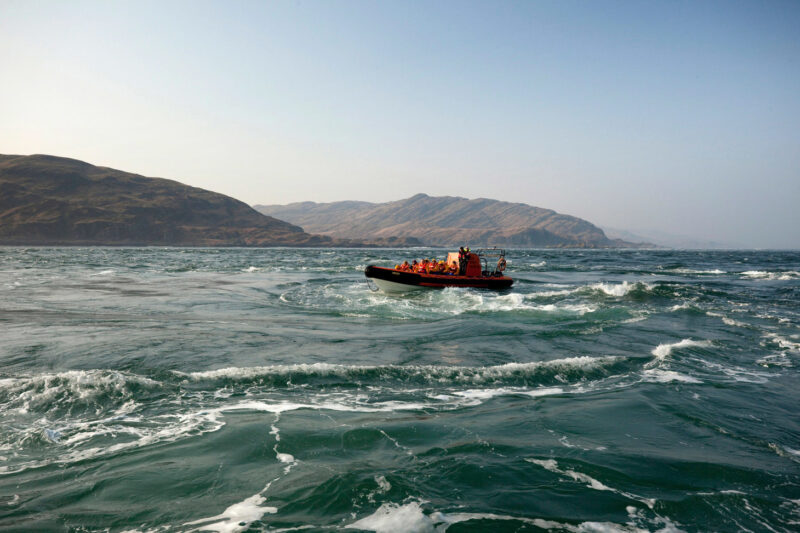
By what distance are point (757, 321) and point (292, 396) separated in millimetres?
19368

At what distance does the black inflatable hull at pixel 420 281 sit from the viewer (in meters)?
27.5

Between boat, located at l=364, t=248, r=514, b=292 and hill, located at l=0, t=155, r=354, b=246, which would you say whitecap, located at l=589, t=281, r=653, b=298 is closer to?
boat, located at l=364, t=248, r=514, b=292

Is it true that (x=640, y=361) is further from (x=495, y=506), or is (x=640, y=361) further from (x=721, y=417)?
(x=495, y=506)

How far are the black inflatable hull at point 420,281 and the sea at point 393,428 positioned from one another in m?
11.4

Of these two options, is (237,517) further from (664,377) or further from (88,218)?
(88,218)

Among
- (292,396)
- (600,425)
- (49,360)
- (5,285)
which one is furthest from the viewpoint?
(5,285)

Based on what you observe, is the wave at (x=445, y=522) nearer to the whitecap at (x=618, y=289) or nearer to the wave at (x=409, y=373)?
the wave at (x=409, y=373)

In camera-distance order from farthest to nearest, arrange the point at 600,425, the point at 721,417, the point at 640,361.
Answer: the point at 640,361
the point at 721,417
the point at 600,425

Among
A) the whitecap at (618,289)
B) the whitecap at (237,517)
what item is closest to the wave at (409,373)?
the whitecap at (237,517)

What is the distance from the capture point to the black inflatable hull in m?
27.5

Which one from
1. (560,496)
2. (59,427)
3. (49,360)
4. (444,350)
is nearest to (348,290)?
(444,350)

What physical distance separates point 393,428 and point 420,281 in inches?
834

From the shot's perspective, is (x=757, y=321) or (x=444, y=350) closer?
(x=444, y=350)

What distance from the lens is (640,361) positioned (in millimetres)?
12117
